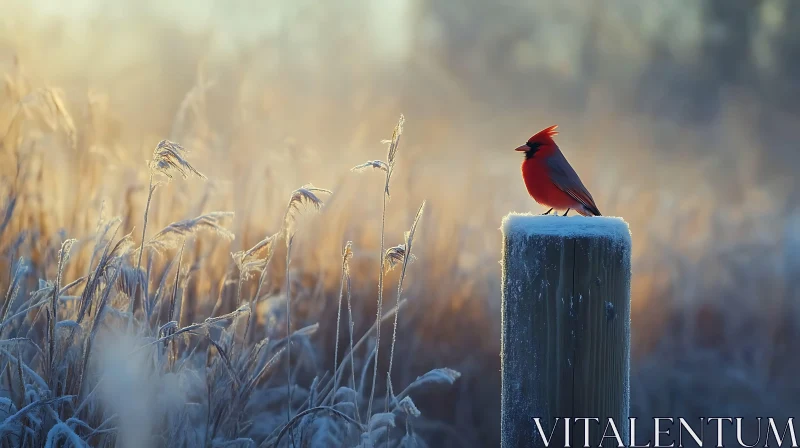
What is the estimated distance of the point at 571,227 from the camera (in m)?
1.65

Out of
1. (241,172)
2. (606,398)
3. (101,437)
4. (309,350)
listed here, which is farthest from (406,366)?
(606,398)

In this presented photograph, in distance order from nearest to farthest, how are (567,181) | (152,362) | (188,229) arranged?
(188,229)
(152,362)
(567,181)

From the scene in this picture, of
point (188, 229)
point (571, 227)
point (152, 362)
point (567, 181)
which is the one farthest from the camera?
point (567, 181)

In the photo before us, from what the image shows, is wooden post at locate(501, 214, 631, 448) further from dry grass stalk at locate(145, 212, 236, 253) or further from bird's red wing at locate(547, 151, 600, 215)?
bird's red wing at locate(547, 151, 600, 215)

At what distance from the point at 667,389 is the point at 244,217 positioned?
80.9 inches

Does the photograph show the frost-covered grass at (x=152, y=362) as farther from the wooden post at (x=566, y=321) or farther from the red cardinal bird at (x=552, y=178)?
the red cardinal bird at (x=552, y=178)

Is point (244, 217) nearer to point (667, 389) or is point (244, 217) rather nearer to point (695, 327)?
point (667, 389)

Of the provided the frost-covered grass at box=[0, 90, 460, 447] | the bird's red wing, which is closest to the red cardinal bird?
the bird's red wing

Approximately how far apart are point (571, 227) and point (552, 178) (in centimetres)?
95

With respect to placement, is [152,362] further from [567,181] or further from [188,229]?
[567,181]

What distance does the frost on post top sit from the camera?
5.38ft

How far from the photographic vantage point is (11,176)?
10.1 feet

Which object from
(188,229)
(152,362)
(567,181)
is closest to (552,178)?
(567,181)

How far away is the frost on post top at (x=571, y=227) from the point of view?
164 centimetres
